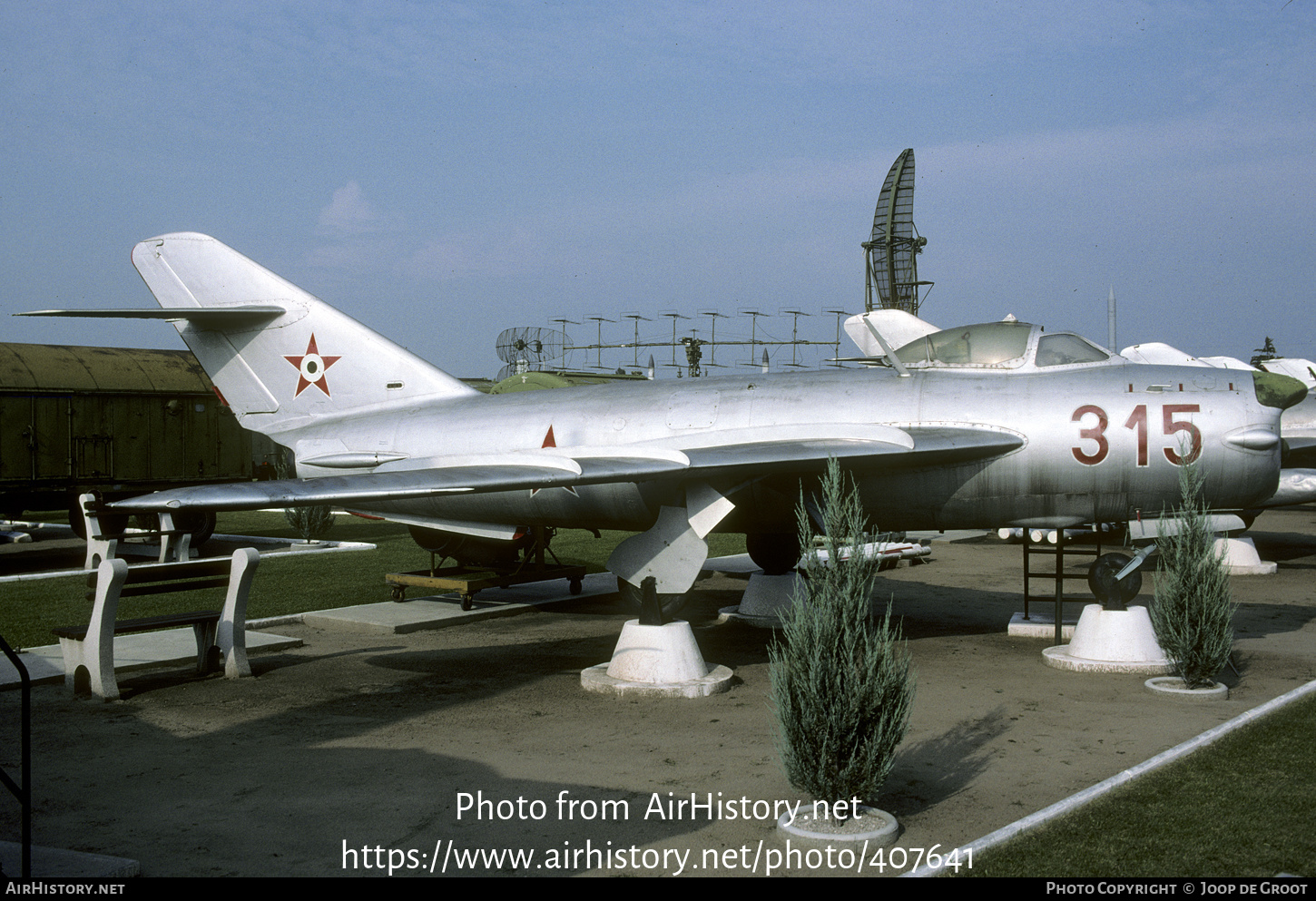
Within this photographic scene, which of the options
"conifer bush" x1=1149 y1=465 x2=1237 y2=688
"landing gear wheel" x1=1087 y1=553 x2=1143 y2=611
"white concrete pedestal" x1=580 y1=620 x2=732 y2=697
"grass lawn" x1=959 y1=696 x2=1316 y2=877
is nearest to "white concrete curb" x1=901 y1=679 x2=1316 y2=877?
"grass lawn" x1=959 y1=696 x2=1316 y2=877

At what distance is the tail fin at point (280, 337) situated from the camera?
1256cm

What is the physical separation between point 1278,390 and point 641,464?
6307 mm

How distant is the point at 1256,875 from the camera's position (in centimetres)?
489

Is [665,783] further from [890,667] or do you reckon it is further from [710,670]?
[710,670]

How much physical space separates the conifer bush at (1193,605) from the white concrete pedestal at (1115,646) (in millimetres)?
664

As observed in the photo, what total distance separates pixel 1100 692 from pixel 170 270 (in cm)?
1169

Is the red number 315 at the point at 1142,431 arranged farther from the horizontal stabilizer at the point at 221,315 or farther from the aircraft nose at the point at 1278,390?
the horizontal stabilizer at the point at 221,315

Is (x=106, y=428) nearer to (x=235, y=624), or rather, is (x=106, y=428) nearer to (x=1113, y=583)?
(x=235, y=624)

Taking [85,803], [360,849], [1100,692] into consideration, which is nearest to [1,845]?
[85,803]

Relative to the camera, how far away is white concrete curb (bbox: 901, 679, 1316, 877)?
5.20 m

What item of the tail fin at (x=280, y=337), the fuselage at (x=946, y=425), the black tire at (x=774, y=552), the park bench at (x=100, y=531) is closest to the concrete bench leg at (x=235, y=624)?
the park bench at (x=100, y=531)

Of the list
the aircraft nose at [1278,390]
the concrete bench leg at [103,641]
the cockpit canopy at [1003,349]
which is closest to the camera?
the concrete bench leg at [103,641]

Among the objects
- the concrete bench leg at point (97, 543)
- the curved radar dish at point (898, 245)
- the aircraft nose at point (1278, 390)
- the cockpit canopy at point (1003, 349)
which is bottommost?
the concrete bench leg at point (97, 543)

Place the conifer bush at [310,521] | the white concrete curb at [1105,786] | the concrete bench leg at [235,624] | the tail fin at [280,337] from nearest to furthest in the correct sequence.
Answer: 1. the white concrete curb at [1105,786]
2. the concrete bench leg at [235,624]
3. the tail fin at [280,337]
4. the conifer bush at [310,521]
